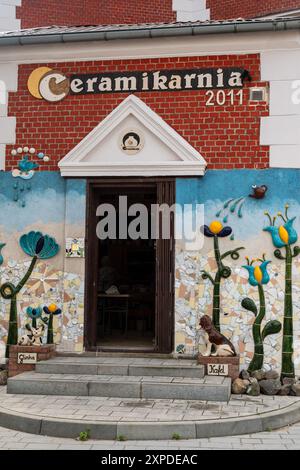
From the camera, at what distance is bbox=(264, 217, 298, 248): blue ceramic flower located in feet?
27.9

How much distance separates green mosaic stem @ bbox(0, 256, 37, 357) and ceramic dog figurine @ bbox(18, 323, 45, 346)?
0.77 ft

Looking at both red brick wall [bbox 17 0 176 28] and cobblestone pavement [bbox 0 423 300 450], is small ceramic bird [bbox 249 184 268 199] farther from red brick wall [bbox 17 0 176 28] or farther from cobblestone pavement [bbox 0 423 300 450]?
red brick wall [bbox 17 0 176 28]

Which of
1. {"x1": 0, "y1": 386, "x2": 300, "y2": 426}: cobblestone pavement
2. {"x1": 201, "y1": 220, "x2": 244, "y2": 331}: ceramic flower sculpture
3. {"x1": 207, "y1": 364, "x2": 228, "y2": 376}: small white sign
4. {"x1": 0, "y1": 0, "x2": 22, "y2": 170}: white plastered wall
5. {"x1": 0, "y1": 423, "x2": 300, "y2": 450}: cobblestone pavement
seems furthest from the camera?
{"x1": 0, "y1": 0, "x2": 22, "y2": 170}: white plastered wall

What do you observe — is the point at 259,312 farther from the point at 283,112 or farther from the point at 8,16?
the point at 8,16

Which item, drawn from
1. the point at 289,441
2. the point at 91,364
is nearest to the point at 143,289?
the point at 91,364

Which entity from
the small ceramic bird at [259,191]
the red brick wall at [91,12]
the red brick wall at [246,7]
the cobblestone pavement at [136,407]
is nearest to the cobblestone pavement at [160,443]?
the cobblestone pavement at [136,407]

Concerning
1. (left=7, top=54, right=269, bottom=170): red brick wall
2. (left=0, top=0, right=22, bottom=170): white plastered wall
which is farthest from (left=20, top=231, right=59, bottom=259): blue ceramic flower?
(left=0, top=0, right=22, bottom=170): white plastered wall

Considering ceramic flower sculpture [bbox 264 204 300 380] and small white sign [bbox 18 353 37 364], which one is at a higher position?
ceramic flower sculpture [bbox 264 204 300 380]

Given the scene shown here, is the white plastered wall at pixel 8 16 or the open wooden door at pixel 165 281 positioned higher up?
the white plastered wall at pixel 8 16

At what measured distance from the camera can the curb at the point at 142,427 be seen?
6.47 metres

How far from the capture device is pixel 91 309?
900 cm

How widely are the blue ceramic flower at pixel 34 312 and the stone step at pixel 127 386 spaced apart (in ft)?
3.93

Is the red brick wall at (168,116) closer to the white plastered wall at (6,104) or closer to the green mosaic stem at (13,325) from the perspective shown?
the white plastered wall at (6,104)

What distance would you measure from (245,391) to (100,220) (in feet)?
11.3
